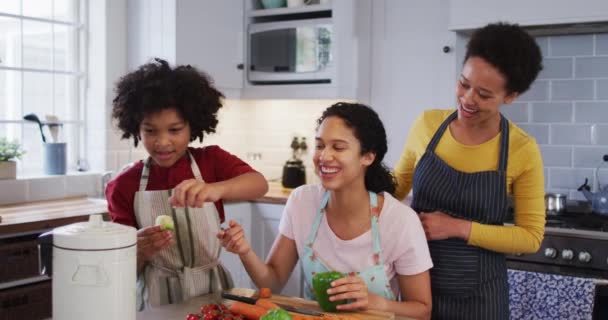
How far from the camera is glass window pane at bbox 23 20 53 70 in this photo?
11.9 ft

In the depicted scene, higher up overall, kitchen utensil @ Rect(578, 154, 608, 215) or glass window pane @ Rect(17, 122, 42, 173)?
glass window pane @ Rect(17, 122, 42, 173)

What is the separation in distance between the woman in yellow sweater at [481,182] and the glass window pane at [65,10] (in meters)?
2.51

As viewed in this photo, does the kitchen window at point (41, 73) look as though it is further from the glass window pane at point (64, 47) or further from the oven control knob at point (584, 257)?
the oven control knob at point (584, 257)

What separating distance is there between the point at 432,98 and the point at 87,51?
1985 mm

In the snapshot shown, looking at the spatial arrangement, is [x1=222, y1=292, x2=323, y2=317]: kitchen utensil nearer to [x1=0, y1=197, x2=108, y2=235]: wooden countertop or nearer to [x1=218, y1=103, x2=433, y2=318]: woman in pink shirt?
[x1=218, y1=103, x2=433, y2=318]: woman in pink shirt

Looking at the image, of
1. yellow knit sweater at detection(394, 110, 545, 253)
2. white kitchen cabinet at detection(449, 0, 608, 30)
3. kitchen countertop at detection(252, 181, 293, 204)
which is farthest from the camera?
kitchen countertop at detection(252, 181, 293, 204)

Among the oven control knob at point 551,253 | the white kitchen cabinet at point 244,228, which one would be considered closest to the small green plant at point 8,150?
the white kitchen cabinet at point 244,228

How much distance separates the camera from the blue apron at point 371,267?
1854 millimetres

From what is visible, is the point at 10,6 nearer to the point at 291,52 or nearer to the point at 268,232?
the point at 291,52

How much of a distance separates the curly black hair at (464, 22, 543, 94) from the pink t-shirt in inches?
18.7

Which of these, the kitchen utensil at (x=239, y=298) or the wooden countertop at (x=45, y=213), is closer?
the kitchen utensil at (x=239, y=298)

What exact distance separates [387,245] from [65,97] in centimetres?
258

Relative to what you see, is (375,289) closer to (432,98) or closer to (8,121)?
(432,98)

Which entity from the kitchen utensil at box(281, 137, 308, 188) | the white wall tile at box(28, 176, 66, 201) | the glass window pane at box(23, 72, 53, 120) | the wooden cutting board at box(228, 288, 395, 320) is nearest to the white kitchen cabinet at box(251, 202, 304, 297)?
the kitchen utensil at box(281, 137, 308, 188)
